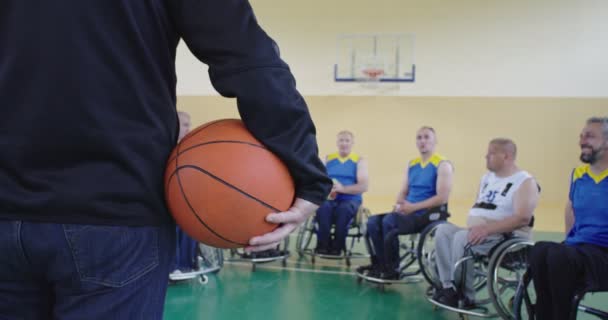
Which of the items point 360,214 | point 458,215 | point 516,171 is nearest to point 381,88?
point 458,215

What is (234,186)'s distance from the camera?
965mm

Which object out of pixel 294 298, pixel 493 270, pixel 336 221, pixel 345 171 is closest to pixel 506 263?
pixel 493 270

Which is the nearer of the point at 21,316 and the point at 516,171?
the point at 21,316

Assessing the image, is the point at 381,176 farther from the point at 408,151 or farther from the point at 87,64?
the point at 87,64

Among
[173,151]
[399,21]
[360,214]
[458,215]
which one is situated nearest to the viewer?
[173,151]

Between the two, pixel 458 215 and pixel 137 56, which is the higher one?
pixel 137 56

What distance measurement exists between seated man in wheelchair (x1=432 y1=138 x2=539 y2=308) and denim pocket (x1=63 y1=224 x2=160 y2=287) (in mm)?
2676

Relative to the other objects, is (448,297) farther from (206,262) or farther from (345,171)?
(345,171)

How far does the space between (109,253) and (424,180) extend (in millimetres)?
3661

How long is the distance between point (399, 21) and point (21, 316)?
8.16 m

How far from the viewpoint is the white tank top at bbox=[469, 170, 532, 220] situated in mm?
3303

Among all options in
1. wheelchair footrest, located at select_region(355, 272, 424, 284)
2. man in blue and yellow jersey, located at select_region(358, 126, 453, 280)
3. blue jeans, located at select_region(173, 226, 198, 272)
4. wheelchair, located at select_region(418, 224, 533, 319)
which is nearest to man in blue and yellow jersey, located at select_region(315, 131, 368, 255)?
man in blue and yellow jersey, located at select_region(358, 126, 453, 280)

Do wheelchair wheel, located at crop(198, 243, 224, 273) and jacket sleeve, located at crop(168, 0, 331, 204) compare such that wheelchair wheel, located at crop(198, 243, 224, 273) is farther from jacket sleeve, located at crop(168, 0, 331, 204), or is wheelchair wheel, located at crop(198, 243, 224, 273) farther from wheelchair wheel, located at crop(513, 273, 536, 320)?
jacket sleeve, located at crop(168, 0, 331, 204)

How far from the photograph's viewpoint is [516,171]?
3.41m
